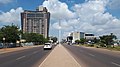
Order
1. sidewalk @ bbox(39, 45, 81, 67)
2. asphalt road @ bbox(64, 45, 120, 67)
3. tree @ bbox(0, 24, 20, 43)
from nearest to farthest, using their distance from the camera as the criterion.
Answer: sidewalk @ bbox(39, 45, 81, 67), asphalt road @ bbox(64, 45, 120, 67), tree @ bbox(0, 24, 20, 43)

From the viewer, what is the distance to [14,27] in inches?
3723

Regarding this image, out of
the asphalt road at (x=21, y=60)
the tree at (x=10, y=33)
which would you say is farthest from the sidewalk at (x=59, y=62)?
the tree at (x=10, y=33)

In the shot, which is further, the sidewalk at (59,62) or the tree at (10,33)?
the tree at (10,33)

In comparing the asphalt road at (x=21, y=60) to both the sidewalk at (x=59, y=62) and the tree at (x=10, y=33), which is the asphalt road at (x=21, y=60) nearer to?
the sidewalk at (x=59, y=62)

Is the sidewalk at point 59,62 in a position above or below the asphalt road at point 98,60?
above

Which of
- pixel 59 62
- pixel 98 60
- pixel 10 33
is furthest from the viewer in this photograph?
pixel 10 33

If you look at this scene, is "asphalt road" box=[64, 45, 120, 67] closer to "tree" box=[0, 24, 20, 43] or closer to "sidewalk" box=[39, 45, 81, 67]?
"sidewalk" box=[39, 45, 81, 67]

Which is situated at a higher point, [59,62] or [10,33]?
[10,33]

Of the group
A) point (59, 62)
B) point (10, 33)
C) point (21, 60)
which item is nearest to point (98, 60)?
point (59, 62)

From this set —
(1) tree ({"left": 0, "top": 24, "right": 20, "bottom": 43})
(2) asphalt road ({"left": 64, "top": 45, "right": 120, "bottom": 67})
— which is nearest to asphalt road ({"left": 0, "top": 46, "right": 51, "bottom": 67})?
(2) asphalt road ({"left": 64, "top": 45, "right": 120, "bottom": 67})

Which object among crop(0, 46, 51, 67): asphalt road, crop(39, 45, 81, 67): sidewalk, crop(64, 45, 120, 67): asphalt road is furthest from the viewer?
crop(64, 45, 120, 67): asphalt road

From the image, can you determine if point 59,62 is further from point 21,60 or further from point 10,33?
point 10,33

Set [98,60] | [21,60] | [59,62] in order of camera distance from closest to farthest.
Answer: [59,62] < [21,60] < [98,60]

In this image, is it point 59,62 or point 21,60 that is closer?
point 59,62
